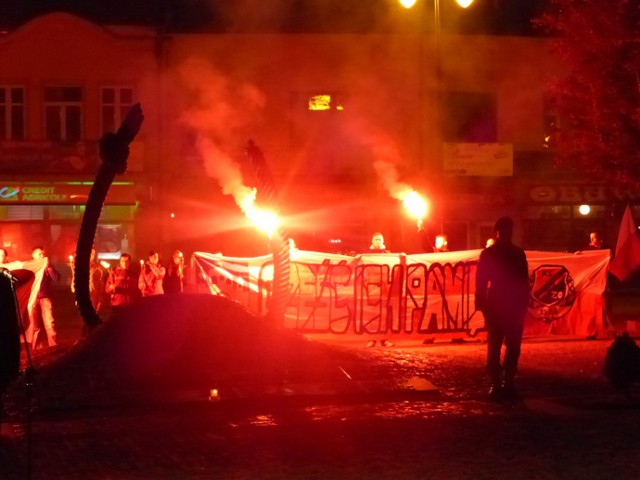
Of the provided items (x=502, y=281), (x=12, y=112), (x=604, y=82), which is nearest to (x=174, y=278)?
(x=502, y=281)

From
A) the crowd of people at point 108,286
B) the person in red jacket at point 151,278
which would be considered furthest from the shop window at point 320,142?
the person in red jacket at point 151,278

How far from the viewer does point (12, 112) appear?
26.2 meters

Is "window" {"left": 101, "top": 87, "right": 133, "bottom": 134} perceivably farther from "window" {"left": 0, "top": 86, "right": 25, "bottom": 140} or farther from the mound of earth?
the mound of earth

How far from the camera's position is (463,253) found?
14203 millimetres

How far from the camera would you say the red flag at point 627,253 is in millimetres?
14008

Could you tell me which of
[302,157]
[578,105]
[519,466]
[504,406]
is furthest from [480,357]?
[302,157]

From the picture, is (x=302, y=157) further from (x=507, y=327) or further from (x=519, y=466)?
(x=519, y=466)

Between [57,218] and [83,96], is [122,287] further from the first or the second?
[83,96]

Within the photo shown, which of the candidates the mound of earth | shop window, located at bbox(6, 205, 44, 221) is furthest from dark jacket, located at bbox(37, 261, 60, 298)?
shop window, located at bbox(6, 205, 44, 221)

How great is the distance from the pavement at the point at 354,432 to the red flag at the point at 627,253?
139 inches

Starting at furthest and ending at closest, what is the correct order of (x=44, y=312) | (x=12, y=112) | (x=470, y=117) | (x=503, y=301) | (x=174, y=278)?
1. (x=470, y=117)
2. (x=12, y=112)
3. (x=174, y=278)
4. (x=44, y=312)
5. (x=503, y=301)

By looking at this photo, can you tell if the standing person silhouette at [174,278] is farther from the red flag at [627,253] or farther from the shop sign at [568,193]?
the shop sign at [568,193]

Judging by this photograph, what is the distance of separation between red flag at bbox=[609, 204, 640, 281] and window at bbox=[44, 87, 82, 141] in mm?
16706

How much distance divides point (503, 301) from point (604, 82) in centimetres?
999
